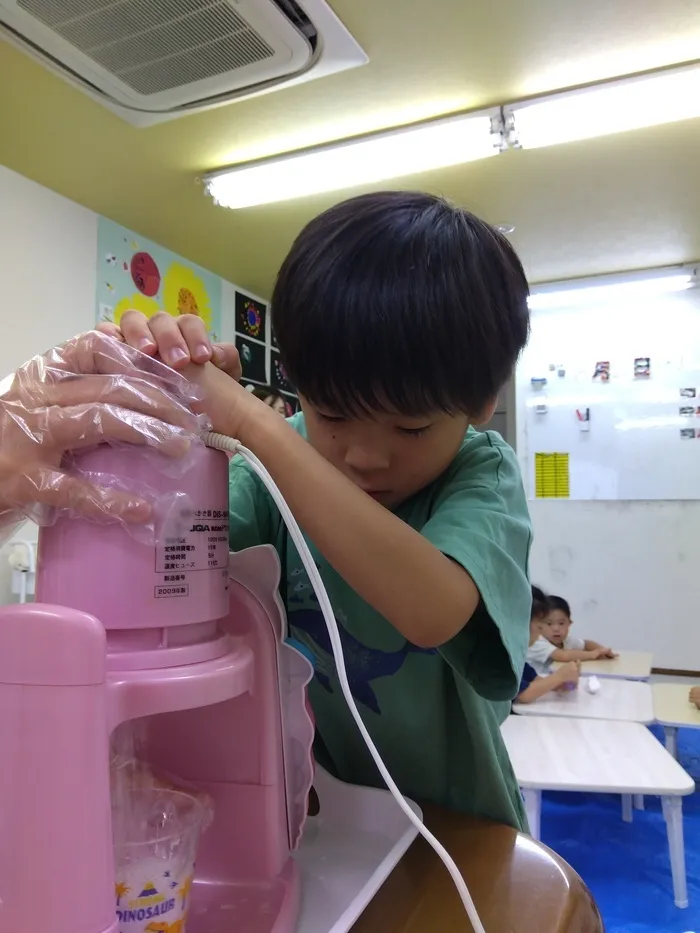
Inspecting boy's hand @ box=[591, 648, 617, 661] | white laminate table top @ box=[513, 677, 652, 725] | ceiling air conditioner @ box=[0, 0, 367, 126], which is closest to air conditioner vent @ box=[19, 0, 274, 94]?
ceiling air conditioner @ box=[0, 0, 367, 126]

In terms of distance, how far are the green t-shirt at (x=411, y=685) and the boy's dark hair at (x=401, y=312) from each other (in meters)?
0.08

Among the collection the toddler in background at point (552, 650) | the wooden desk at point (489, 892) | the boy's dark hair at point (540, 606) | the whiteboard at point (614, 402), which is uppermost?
the whiteboard at point (614, 402)

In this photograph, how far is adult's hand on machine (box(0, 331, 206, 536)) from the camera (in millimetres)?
375

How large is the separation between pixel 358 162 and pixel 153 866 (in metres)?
2.18

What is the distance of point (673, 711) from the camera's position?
95.3 inches

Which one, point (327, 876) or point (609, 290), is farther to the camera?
point (609, 290)

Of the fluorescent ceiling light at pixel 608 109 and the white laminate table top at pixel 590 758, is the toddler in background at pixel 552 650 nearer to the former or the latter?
the white laminate table top at pixel 590 758

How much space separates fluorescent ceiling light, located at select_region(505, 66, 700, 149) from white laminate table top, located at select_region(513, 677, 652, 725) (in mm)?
1665

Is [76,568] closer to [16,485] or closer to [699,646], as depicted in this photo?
[16,485]

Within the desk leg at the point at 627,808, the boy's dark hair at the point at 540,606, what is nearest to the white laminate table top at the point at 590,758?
the desk leg at the point at 627,808

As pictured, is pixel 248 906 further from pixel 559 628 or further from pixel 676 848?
pixel 559 628

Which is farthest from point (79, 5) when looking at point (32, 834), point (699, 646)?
point (699, 646)

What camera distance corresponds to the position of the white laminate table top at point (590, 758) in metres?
1.70

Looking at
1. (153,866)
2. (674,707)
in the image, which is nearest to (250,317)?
(674,707)
